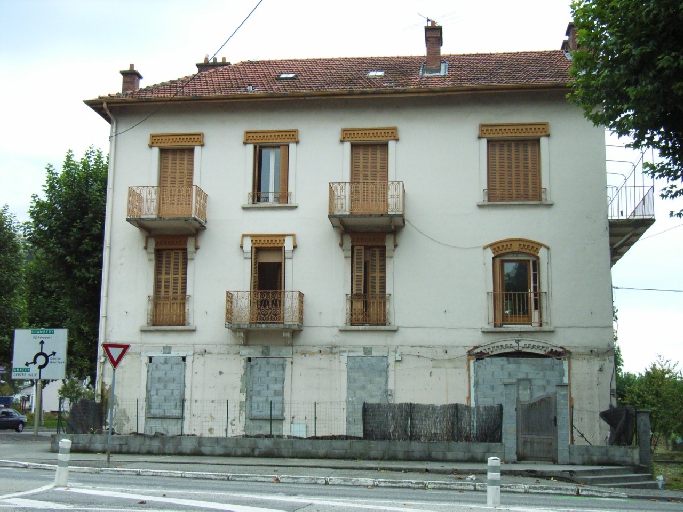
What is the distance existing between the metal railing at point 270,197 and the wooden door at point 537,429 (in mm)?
9202

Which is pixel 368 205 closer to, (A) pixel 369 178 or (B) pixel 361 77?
(A) pixel 369 178

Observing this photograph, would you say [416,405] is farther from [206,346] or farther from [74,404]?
[74,404]

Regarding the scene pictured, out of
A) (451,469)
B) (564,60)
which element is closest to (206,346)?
(451,469)

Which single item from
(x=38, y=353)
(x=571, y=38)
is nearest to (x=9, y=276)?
(x=38, y=353)

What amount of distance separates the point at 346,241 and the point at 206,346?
5.04 meters

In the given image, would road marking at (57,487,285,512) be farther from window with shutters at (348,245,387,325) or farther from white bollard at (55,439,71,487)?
window with shutters at (348,245,387,325)


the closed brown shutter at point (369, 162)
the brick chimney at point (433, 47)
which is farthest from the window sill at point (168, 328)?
the brick chimney at point (433, 47)

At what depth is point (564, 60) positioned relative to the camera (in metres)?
26.2

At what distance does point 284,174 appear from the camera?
25.0m

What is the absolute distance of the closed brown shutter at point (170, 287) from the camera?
24.7 meters

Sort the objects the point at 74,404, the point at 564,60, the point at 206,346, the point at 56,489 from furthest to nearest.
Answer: the point at 564,60, the point at 206,346, the point at 74,404, the point at 56,489

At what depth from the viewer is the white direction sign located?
25.0 metres

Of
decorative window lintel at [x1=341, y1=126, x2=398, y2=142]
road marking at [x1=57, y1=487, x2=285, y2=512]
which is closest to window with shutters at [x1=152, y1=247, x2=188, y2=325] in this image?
decorative window lintel at [x1=341, y1=126, x2=398, y2=142]

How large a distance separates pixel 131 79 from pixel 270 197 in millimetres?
6949
